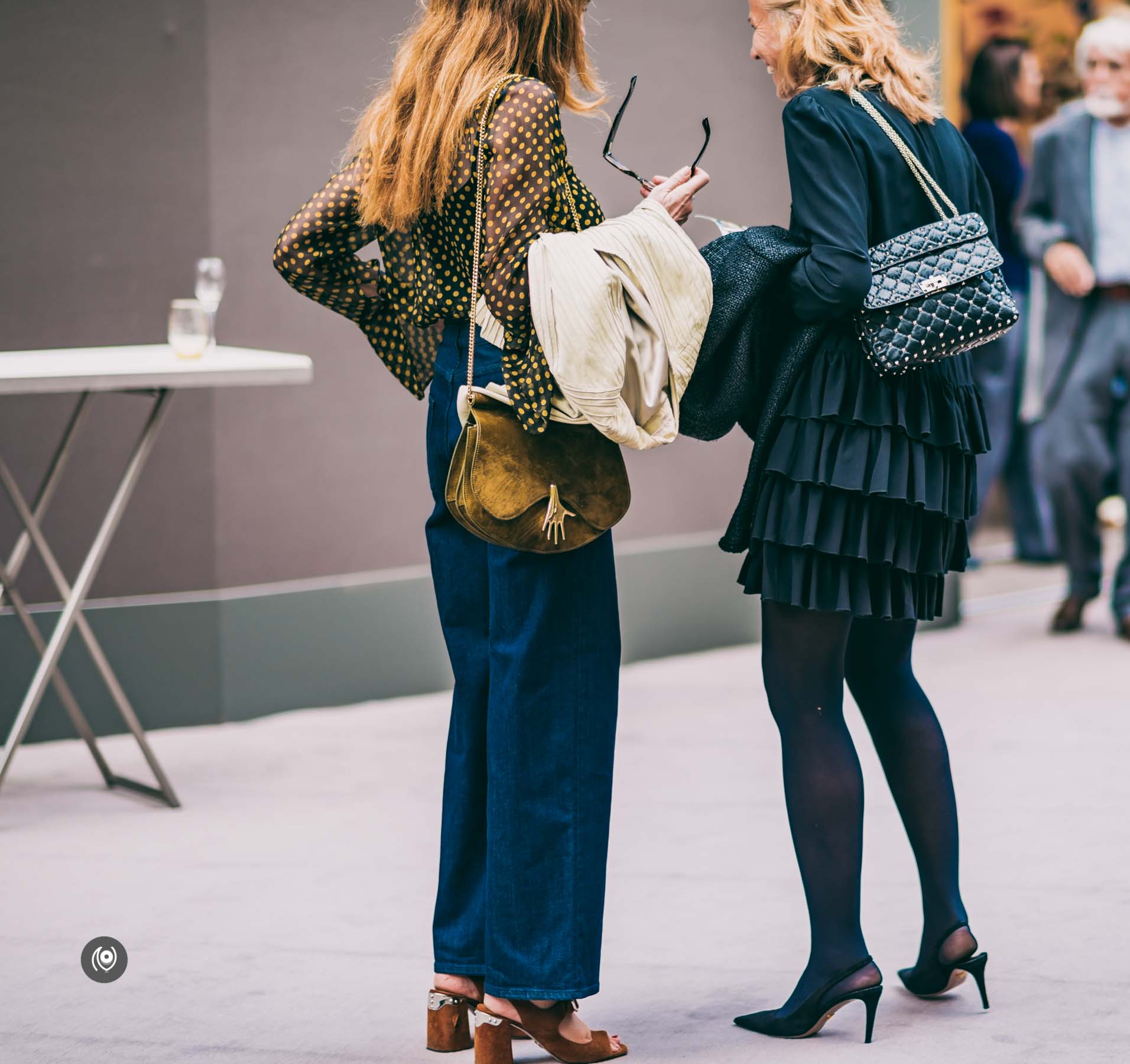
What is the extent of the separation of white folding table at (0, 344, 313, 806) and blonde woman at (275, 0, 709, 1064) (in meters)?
1.28

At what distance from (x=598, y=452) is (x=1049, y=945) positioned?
158cm

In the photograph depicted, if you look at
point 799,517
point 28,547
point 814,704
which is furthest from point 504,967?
point 28,547

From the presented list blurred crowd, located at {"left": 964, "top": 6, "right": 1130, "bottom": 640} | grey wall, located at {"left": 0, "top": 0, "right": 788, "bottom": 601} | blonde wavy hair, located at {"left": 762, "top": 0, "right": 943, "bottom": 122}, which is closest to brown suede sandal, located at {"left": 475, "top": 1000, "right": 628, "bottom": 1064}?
blonde wavy hair, located at {"left": 762, "top": 0, "right": 943, "bottom": 122}

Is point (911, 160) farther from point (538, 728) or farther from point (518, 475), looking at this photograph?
point (538, 728)

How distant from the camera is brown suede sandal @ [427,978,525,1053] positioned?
303cm

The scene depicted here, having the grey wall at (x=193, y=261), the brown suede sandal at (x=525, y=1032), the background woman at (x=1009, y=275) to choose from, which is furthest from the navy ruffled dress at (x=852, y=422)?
the background woman at (x=1009, y=275)

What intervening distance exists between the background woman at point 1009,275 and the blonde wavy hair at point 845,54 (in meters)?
4.71

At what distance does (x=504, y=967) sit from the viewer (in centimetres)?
288

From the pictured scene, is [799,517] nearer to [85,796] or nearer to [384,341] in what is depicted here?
[384,341]

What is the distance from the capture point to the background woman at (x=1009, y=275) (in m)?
7.68

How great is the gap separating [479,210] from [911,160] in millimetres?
802

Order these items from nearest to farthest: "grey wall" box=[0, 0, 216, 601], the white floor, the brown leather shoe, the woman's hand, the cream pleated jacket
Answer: the cream pleated jacket, the woman's hand, the white floor, "grey wall" box=[0, 0, 216, 601], the brown leather shoe

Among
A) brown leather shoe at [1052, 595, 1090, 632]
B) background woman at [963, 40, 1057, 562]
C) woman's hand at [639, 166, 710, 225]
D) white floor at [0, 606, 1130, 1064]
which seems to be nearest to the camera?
woman's hand at [639, 166, 710, 225]

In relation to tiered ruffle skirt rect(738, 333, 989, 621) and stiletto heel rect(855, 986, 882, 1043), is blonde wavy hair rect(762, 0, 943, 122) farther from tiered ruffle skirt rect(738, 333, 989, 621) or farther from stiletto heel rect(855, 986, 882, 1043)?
stiletto heel rect(855, 986, 882, 1043)
